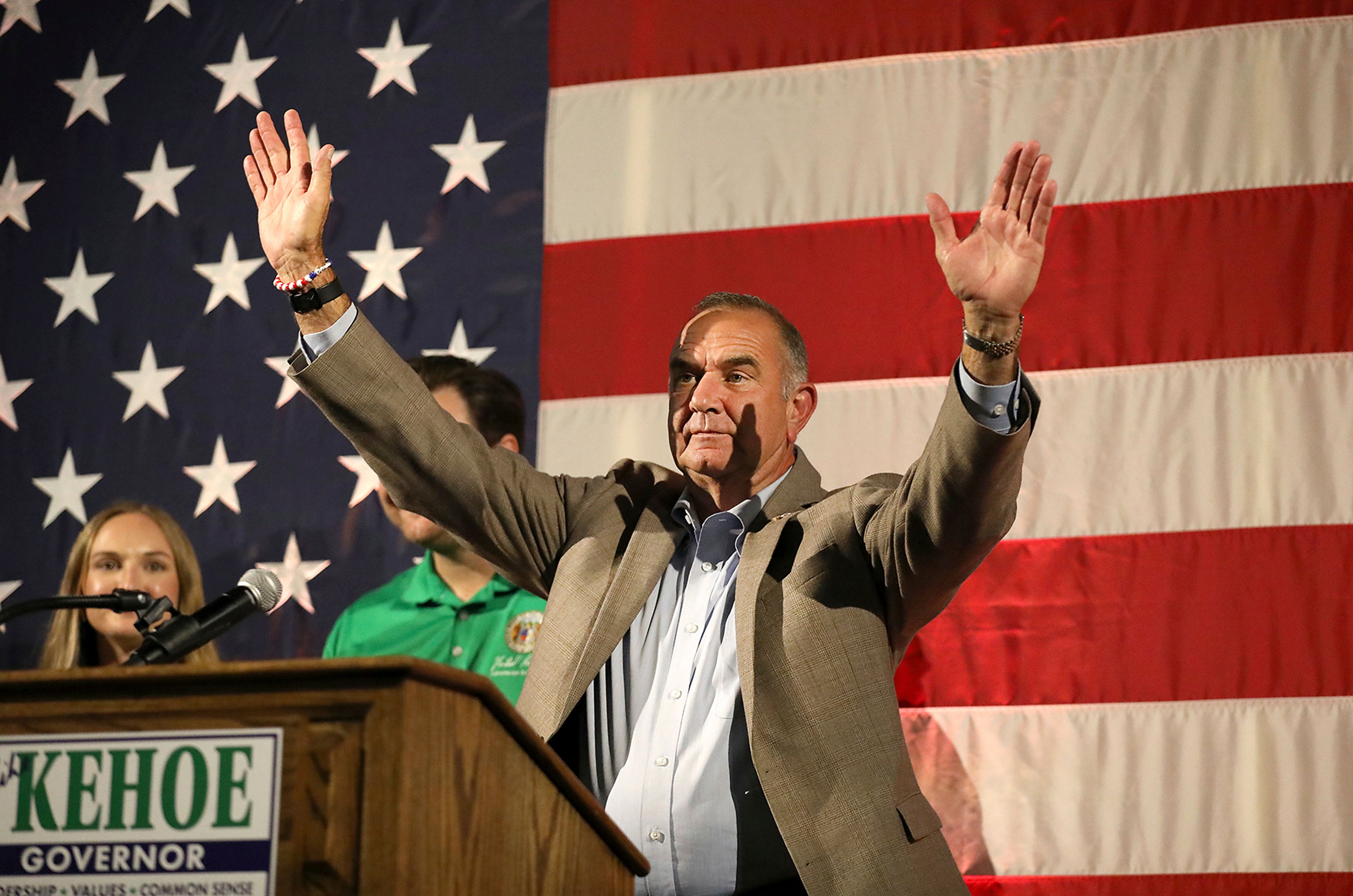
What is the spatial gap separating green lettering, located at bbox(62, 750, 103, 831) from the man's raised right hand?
84 cm

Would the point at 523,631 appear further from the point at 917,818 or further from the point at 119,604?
the point at 119,604

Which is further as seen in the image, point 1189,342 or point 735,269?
point 735,269

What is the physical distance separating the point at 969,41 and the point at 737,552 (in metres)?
1.58

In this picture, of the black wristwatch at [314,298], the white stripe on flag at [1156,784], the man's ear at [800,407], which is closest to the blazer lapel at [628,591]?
the man's ear at [800,407]

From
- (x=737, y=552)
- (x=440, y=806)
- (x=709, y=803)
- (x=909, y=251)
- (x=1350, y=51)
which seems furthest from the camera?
(x=909, y=251)

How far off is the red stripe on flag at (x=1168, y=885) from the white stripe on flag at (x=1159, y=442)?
0.69m

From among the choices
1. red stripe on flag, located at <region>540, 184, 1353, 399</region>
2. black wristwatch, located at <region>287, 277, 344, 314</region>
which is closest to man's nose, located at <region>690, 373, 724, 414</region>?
black wristwatch, located at <region>287, 277, 344, 314</region>

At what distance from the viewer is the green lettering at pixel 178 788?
1.10 m

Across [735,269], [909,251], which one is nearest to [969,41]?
[909,251]

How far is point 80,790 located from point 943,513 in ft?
3.71

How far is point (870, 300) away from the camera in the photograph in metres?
3.06

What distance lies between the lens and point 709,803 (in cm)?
189

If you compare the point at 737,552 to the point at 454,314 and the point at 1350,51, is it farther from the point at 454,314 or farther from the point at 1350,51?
the point at 1350,51

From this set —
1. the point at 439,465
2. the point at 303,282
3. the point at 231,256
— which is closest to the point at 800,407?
the point at 439,465
